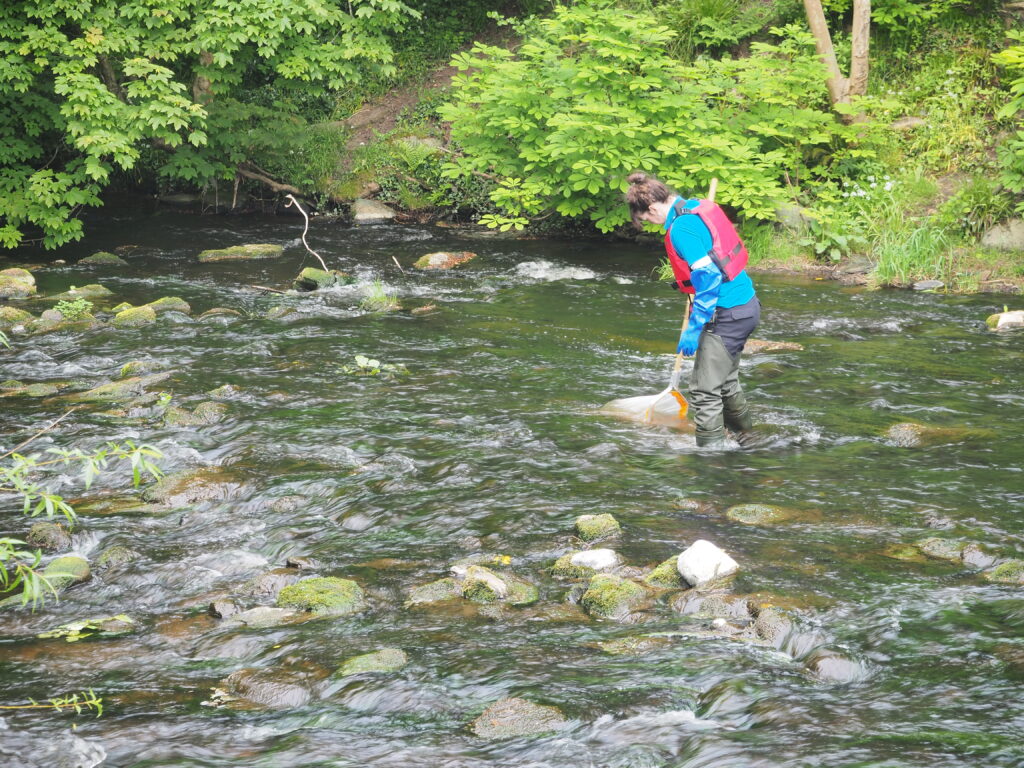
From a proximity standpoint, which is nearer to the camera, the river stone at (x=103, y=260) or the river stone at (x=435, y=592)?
the river stone at (x=435, y=592)

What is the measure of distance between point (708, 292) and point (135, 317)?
6914 mm

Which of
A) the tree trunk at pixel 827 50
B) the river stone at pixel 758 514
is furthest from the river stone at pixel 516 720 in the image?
the tree trunk at pixel 827 50

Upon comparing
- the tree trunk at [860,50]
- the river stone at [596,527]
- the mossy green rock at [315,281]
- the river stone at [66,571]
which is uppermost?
the tree trunk at [860,50]

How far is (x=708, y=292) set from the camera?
6406mm

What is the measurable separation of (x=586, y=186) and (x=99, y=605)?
9992 millimetres

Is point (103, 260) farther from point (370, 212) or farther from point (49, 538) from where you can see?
point (49, 538)

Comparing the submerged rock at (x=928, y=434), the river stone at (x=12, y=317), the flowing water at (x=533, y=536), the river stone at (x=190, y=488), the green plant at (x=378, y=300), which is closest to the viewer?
the flowing water at (x=533, y=536)

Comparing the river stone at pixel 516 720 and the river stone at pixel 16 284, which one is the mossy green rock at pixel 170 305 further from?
the river stone at pixel 516 720

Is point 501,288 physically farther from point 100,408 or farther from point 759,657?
point 759,657

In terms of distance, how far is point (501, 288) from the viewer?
1252 cm

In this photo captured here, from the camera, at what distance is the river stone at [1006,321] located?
10151 millimetres

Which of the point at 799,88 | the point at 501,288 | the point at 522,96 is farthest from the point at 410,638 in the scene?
the point at 799,88

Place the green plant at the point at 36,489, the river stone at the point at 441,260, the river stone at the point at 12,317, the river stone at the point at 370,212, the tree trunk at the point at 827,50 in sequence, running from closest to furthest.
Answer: the green plant at the point at 36,489, the river stone at the point at 12,317, the river stone at the point at 441,260, the tree trunk at the point at 827,50, the river stone at the point at 370,212

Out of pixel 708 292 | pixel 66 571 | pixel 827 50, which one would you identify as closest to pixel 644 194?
pixel 708 292
